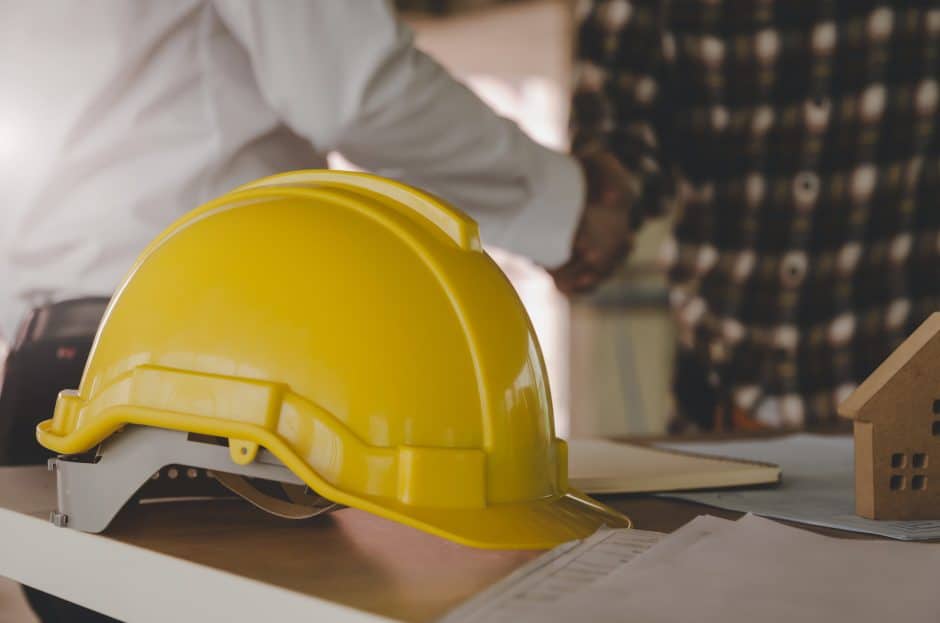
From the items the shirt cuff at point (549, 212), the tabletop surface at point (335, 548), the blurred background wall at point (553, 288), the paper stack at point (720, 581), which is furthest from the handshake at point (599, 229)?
the blurred background wall at point (553, 288)

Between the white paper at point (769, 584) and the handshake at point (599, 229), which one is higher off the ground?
the handshake at point (599, 229)

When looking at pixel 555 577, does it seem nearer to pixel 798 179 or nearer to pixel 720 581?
pixel 720 581

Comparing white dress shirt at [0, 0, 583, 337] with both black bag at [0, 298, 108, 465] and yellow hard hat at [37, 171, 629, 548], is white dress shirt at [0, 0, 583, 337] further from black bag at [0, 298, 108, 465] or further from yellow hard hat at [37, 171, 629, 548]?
yellow hard hat at [37, 171, 629, 548]

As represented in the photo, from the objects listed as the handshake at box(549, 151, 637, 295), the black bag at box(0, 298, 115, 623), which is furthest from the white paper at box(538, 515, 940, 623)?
the handshake at box(549, 151, 637, 295)

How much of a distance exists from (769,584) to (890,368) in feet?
0.73

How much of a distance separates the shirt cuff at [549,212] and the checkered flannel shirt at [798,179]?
338mm

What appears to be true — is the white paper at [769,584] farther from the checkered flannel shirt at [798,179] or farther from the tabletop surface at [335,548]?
the checkered flannel shirt at [798,179]

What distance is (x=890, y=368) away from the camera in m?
0.59

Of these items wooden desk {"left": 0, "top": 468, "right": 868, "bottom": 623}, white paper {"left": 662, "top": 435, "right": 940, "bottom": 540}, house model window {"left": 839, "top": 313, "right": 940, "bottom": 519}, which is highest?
house model window {"left": 839, "top": 313, "right": 940, "bottom": 519}

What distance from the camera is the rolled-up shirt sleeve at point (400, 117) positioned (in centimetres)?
99

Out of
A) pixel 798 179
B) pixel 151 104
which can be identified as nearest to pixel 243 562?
pixel 151 104

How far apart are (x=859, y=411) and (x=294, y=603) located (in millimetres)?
364

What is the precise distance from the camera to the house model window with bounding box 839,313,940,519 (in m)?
0.59

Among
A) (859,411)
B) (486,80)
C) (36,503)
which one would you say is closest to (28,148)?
(36,503)
